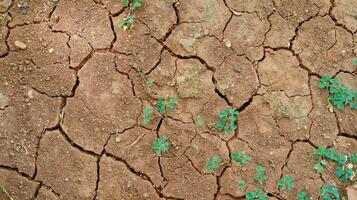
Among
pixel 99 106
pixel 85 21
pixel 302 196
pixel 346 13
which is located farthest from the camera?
pixel 346 13

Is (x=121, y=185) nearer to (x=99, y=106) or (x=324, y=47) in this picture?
(x=99, y=106)

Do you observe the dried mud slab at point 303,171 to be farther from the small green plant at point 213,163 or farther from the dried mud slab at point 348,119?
the small green plant at point 213,163

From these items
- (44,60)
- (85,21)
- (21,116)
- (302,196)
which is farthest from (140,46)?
(302,196)

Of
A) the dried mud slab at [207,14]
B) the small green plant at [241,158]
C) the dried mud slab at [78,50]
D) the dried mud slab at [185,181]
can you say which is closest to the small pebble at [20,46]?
the dried mud slab at [78,50]

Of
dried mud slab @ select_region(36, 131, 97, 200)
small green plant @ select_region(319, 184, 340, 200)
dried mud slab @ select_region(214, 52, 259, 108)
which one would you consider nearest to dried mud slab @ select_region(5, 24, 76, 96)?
dried mud slab @ select_region(36, 131, 97, 200)

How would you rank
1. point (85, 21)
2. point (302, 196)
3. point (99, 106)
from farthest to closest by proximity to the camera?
point (85, 21)
point (99, 106)
point (302, 196)

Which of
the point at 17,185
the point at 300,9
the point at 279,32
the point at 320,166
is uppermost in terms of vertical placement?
the point at 300,9
